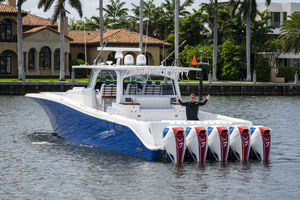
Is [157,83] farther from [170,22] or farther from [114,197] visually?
[170,22]

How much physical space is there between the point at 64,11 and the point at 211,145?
133ft

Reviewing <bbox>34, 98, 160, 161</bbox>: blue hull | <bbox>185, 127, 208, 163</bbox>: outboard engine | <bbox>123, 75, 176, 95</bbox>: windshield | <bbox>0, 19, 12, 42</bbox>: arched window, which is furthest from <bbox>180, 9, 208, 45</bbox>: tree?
<bbox>185, 127, 208, 163</bbox>: outboard engine

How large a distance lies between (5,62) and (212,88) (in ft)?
70.9

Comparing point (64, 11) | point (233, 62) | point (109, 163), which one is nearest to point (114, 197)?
point (109, 163)

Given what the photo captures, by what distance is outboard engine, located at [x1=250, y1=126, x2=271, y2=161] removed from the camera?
50.9ft

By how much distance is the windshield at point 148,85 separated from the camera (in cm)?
1803

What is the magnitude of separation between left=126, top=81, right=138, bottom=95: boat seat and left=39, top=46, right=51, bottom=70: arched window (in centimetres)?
4398

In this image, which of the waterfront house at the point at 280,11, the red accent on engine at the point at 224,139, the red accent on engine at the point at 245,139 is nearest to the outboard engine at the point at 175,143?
the red accent on engine at the point at 224,139

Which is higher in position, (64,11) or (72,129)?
(64,11)

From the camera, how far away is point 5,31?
59125mm

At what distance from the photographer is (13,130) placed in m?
23.6

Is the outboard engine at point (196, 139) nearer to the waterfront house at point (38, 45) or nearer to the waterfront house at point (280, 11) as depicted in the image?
the waterfront house at point (38, 45)

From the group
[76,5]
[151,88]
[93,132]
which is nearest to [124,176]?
[93,132]

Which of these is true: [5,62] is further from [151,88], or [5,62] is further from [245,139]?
[245,139]
